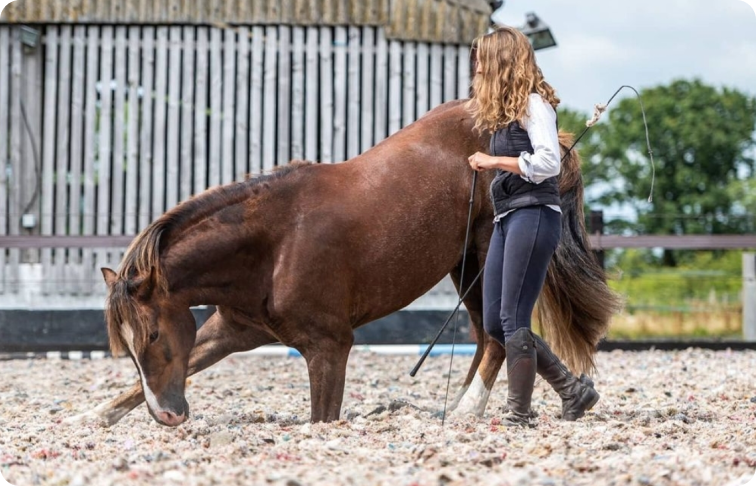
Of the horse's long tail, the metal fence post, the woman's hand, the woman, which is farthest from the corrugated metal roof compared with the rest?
the woman's hand

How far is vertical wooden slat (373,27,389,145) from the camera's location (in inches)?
393

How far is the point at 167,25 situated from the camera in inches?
392

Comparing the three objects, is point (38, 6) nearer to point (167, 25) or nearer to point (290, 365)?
point (167, 25)

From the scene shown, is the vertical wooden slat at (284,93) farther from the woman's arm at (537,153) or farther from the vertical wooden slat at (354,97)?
the woman's arm at (537,153)

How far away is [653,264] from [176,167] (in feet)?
74.5

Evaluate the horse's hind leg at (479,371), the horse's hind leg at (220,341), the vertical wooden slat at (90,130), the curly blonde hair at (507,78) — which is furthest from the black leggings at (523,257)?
the vertical wooden slat at (90,130)

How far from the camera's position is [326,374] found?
4.59 meters

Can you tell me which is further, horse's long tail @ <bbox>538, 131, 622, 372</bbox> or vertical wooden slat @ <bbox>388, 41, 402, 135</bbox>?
vertical wooden slat @ <bbox>388, 41, 402, 135</bbox>

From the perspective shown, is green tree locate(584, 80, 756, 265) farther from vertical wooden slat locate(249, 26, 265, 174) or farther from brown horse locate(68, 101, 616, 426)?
brown horse locate(68, 101, 616, 426)

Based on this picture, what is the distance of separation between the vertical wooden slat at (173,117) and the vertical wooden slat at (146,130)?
0.58 ft

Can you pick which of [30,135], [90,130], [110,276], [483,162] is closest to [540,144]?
[483,162]

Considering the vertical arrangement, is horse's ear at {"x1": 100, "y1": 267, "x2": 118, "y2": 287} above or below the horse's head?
above

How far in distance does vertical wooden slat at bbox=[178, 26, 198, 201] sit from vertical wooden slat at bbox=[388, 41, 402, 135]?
207cm

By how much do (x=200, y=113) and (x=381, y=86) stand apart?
1.92 metres
